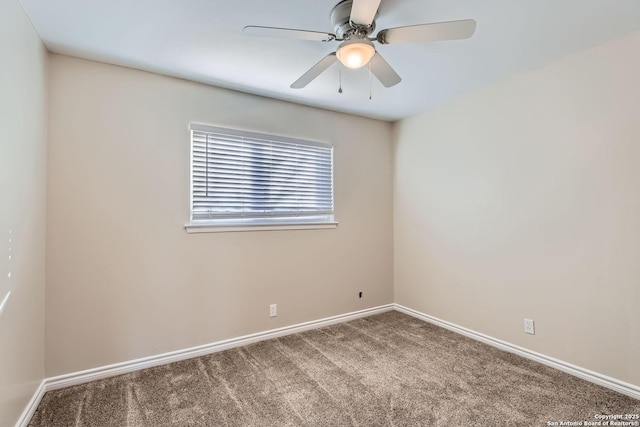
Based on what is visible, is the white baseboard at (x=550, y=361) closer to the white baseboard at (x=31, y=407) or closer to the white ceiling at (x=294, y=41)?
the white ceiling at (x=294, y=41)

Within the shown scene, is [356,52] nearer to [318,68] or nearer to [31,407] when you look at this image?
[318,68]

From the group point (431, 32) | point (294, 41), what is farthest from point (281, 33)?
point (431, 32)

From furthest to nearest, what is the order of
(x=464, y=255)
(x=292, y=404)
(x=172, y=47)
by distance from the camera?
(x=464, y=255) < (x=172, y=47) < (x=292, y=404)

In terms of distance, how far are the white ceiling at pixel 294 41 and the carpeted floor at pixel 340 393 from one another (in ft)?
7.78

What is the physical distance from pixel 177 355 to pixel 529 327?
9.64 ft

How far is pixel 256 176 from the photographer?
297 cm

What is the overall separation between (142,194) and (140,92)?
815 millimetres

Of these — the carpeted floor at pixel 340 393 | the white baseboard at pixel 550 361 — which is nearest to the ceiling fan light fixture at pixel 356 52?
the carpeted floor at pixel 340 393

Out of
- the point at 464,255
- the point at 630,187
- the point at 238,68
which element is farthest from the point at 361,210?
the point at 630,187

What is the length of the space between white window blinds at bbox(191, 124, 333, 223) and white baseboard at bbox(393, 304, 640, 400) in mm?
1742

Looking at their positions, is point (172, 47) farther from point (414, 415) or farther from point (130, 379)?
point (414, 415)

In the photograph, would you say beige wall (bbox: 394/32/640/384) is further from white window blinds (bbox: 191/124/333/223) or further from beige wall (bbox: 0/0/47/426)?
beige wall (bbox: 0/0/47/426)

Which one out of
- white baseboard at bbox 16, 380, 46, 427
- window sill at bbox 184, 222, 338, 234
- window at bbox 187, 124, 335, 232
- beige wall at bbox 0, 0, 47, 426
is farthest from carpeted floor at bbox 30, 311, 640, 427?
window at bbox 187, 124, 335, 232

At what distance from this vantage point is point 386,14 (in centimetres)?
178
